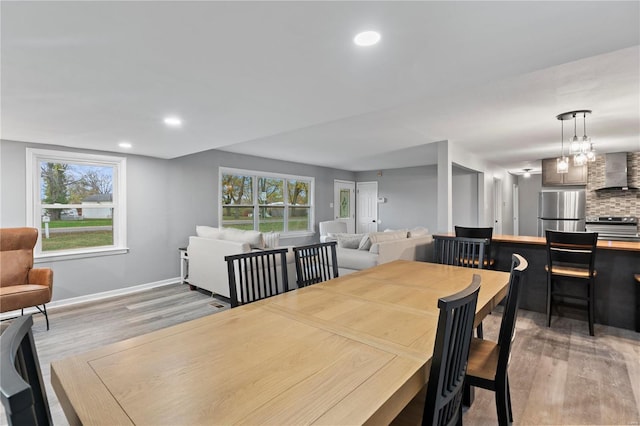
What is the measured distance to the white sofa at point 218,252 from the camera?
13.4 feet

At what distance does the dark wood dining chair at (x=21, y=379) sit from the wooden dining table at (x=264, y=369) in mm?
104

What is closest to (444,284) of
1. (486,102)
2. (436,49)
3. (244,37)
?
(436,49)

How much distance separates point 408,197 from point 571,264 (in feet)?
16.6

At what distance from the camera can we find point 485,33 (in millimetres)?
1604

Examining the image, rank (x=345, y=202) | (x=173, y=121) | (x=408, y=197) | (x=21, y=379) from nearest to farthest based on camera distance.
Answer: (x=21, y=379), (x=173, y=121), (x=408, y=197), (x=345, y=202)

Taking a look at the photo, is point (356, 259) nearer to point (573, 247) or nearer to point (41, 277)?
point (573, 247)

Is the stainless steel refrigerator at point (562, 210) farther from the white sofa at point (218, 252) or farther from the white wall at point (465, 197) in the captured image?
the white sofa at point (218, 252)

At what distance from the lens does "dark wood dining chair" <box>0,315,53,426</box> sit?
16.6 inches

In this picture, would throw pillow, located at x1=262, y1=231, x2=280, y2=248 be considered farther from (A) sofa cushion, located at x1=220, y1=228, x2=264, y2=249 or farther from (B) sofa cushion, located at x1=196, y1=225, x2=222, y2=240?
(B) sofa cushion, located at x1=196, y1=225, x2=222, y2=240

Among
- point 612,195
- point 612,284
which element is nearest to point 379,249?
point 612,284

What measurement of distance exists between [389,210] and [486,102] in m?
5.68

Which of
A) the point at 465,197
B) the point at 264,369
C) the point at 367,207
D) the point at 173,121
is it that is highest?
the point at 173,121

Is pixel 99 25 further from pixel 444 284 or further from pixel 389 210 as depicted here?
pixel 389 210

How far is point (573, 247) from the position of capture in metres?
3.06
